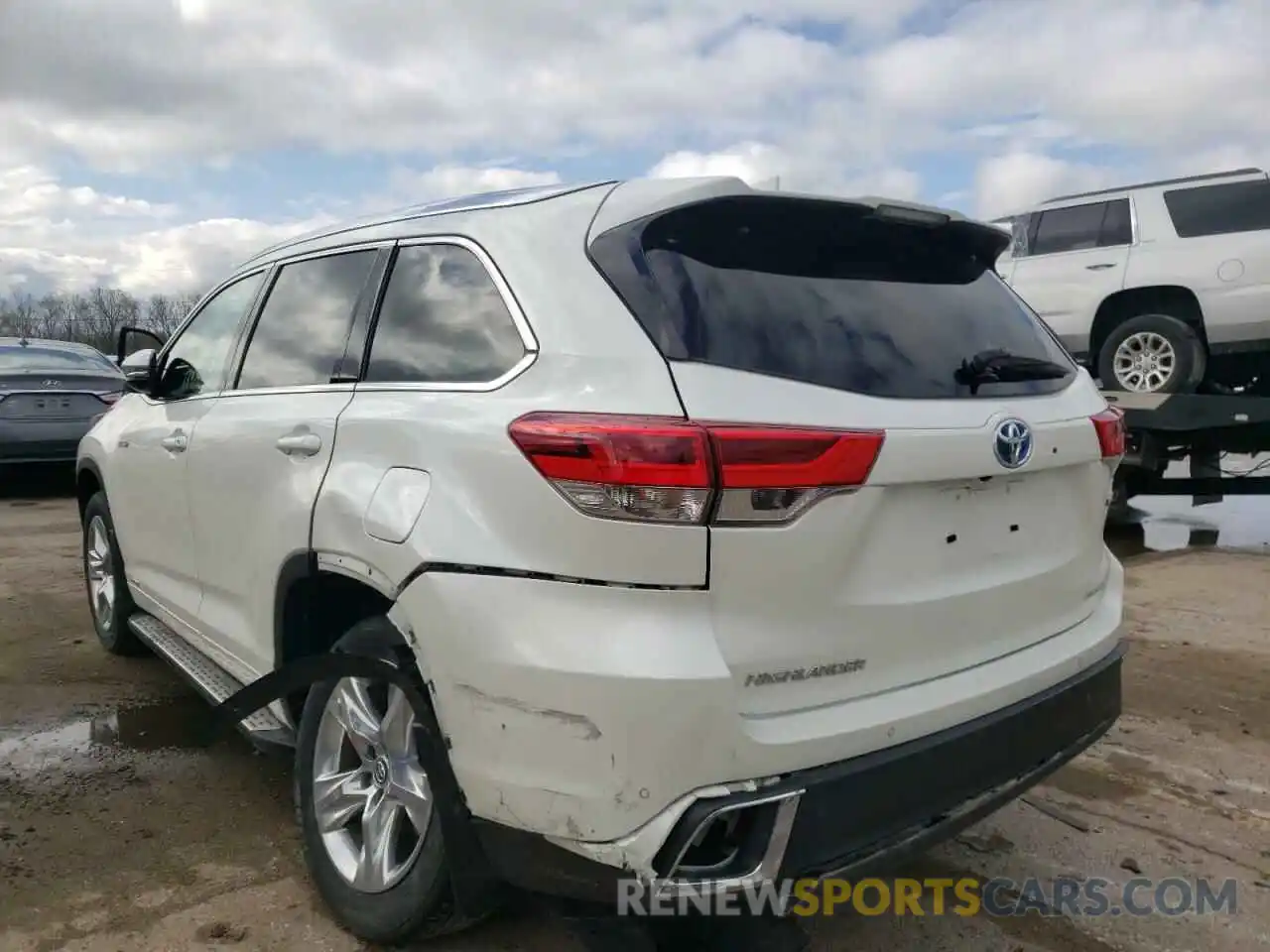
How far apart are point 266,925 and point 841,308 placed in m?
2.15

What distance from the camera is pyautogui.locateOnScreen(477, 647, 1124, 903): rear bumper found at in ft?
6.34

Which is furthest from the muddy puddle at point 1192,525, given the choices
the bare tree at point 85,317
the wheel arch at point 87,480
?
the bare tree at point 85,317

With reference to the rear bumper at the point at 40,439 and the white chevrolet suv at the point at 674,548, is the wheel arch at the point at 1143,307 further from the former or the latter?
the rear bumper at the point at 40,439

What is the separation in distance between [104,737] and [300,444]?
82.5 inches

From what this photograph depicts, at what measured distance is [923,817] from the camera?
2.17 meters

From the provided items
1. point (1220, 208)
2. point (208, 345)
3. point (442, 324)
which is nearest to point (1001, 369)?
point (442, 324)

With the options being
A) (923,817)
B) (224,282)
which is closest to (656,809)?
(923,817)

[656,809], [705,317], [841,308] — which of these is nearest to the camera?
[656,809]

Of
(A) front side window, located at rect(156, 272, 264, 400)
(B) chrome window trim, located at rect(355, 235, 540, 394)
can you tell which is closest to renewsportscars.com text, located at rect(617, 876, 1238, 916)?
(B) chrome window trim, located at rect(355, 235, 540, 394)

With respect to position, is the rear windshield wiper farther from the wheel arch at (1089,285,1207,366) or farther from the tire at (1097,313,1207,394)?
the wheel arch at (1089,285,1207,366)

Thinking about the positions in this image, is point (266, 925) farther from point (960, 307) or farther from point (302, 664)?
point (960, 307)

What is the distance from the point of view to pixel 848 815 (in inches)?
79.7

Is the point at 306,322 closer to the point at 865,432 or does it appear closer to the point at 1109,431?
the point at 865,432

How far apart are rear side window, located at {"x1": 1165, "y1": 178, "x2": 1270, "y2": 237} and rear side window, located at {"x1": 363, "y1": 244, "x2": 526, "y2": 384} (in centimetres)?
692
